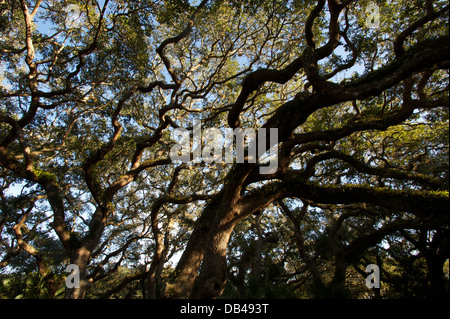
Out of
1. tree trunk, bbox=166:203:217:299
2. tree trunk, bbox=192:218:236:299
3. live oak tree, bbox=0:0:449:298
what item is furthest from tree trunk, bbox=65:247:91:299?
tree trunk, bbox=192:218:236:299

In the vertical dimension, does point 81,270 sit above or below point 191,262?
below

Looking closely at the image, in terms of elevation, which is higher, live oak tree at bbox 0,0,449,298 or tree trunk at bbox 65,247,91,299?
live oak tree at bbox 0,0,449,298

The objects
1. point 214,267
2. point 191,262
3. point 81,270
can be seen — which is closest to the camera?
point 214,267

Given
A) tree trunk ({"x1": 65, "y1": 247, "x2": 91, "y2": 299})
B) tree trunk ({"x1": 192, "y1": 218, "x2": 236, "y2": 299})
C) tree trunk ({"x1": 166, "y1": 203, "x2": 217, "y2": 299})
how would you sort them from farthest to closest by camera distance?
tree trunk ({"x1": 65, "y1": 247, "x2": 91, "y2": 299}), tree trunk ({"x1": 166, "y1": 203, "x2": 217, "y2": 299}), tree trunk ({"x1": 192, "y1": 218, "x2": 236, "y2": 299})

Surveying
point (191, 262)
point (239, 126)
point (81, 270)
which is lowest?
point (81, 270)

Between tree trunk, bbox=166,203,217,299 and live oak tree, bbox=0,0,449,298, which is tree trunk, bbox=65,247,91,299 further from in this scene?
tree trunk, bbox=166,203,217,299

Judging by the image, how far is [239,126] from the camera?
5.68m

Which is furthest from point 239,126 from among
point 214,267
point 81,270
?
point 81,270

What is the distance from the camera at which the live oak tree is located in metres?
4.82

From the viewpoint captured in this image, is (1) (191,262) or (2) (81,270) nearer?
A: (1) (191,262)

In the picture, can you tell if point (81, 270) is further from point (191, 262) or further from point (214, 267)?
point (214, 267)

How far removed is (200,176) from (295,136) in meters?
8.35

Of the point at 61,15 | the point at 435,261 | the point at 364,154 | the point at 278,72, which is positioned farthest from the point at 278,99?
the point at 61,15
